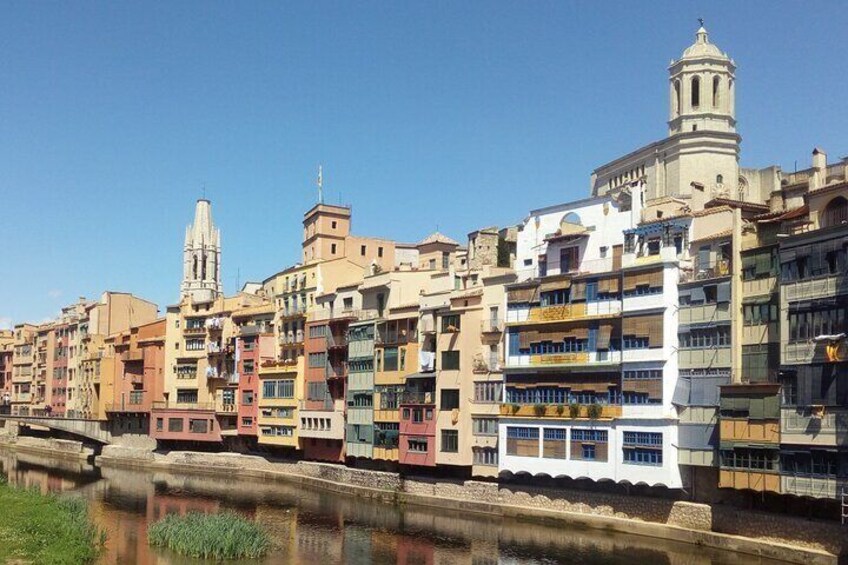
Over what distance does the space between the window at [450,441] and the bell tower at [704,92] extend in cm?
3932

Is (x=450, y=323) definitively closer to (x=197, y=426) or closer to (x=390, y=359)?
(x=390, y=359)

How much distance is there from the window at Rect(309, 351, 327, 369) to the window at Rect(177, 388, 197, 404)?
2089 cm

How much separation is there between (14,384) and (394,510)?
8835 centimetres

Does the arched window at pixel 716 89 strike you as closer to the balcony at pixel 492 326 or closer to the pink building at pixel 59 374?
the balcony at pixel 492 326

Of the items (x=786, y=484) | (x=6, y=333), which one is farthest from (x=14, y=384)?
(x=786, y=484)

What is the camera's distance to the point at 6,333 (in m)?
147

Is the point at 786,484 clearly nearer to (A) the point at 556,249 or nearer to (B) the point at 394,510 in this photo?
(A) the point at 556,249

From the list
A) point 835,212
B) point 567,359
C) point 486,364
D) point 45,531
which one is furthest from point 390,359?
point 835,212

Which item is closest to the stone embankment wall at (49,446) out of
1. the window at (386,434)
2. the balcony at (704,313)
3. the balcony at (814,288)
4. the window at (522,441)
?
the window at (386,434)

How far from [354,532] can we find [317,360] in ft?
88.9

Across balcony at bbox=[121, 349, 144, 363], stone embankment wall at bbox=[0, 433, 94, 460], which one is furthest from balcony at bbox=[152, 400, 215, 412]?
stone embankment wall at bbox=[0, 433, 94, 460]

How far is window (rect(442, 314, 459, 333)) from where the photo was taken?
Result: 62.0m

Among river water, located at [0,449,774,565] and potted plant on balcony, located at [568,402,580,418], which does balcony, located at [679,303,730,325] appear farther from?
river water, located at [0,449,774,565]

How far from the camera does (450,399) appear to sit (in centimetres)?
6175
